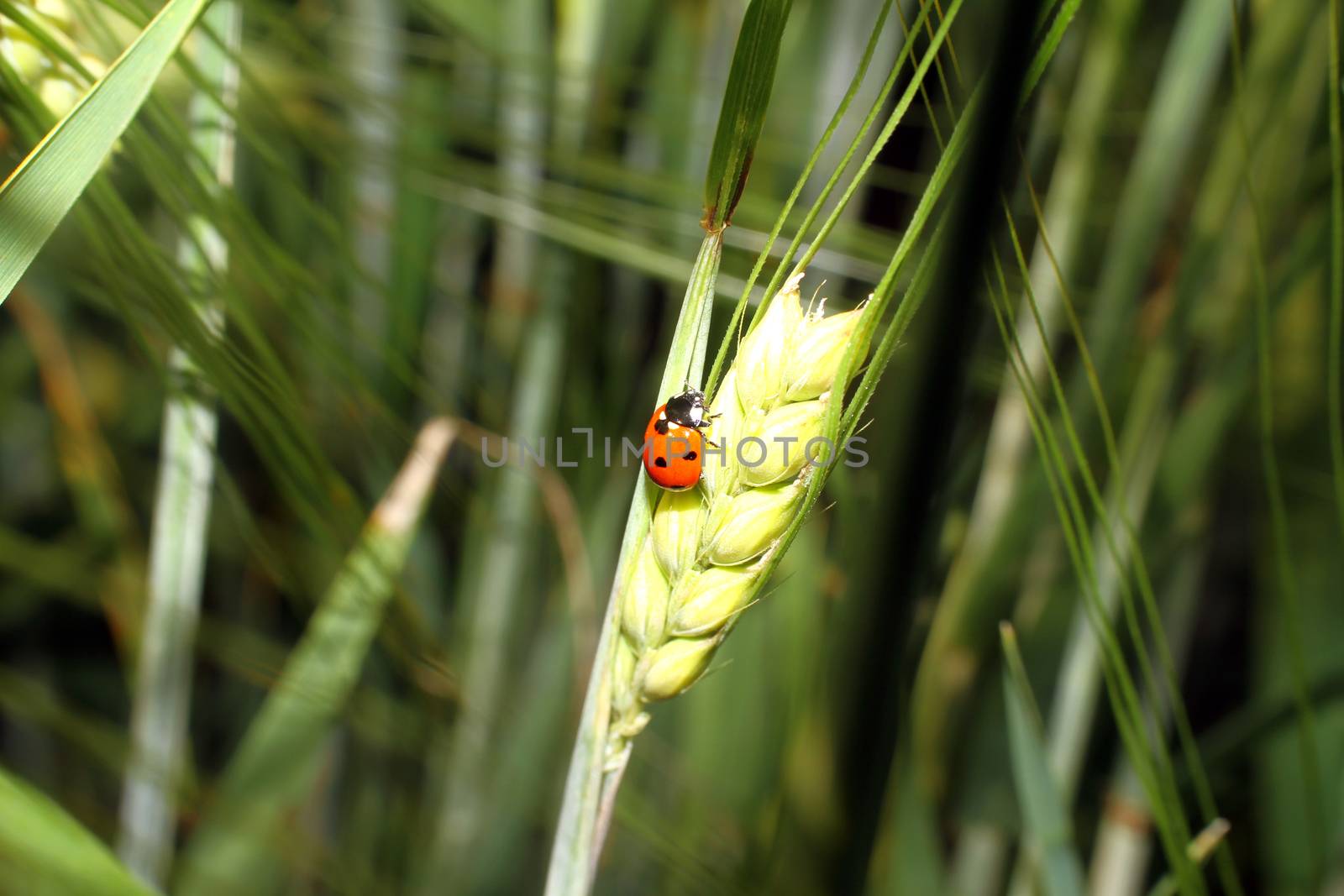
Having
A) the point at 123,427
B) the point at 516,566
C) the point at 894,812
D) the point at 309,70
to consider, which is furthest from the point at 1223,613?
the point at 123,427

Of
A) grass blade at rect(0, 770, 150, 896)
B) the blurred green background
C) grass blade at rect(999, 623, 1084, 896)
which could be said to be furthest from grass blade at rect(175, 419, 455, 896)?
grass blade at rect(999, 623, 1084, 896)

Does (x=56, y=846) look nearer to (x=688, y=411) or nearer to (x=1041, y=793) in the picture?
(x=688, y=411)

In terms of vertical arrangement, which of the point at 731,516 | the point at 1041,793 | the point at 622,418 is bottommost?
the point at 1041,793

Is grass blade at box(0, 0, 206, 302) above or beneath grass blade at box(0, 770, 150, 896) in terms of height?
above

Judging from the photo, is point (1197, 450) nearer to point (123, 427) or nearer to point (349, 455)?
point (349, 455)

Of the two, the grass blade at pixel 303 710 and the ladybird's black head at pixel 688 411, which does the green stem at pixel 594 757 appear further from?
the grass blade at pixel 303 710

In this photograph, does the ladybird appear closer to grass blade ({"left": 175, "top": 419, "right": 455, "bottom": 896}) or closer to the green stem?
the green stem

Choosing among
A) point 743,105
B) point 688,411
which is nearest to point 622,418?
point 688,411
